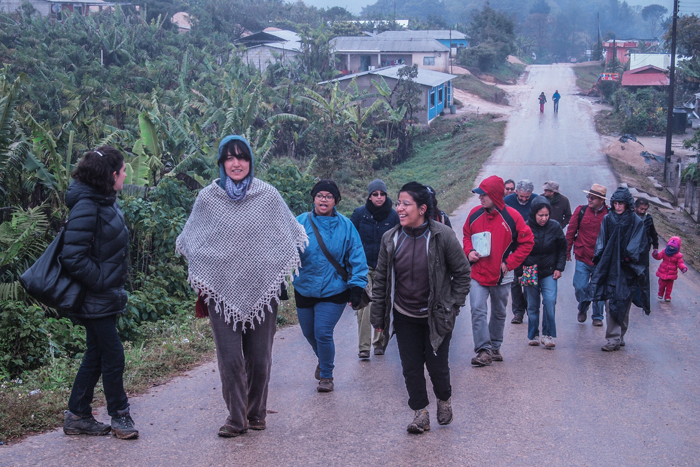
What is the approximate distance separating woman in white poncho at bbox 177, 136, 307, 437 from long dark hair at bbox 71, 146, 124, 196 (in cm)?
55

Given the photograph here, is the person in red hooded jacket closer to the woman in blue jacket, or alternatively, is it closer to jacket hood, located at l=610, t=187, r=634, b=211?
jacket hood, located at l=610, t=187, r=634, b=211

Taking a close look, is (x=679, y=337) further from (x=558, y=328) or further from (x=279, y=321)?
(x=279, y=321)

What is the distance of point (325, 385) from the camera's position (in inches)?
213

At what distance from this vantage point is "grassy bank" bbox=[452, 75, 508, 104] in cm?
5169

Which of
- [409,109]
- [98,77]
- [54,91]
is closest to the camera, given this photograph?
[54,91]

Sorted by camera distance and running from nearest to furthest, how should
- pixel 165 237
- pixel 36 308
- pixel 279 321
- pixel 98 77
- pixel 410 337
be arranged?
pixel 410 337
pixel 36 308
pixel 279 321
pixel 165 237
pixel 98 77

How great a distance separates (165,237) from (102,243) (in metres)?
5.33

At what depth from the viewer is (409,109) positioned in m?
34.5

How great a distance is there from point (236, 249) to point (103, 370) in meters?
1.16

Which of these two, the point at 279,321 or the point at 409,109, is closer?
the point at 279,321

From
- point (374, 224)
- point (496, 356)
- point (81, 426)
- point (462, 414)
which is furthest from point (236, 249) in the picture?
point (496, 356)

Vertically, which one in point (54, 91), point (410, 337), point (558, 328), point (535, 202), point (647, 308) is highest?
point (54, 91)

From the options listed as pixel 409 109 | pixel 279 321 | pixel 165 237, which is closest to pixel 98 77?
pixel 409 109

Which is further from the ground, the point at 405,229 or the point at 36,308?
the point at 405,229
